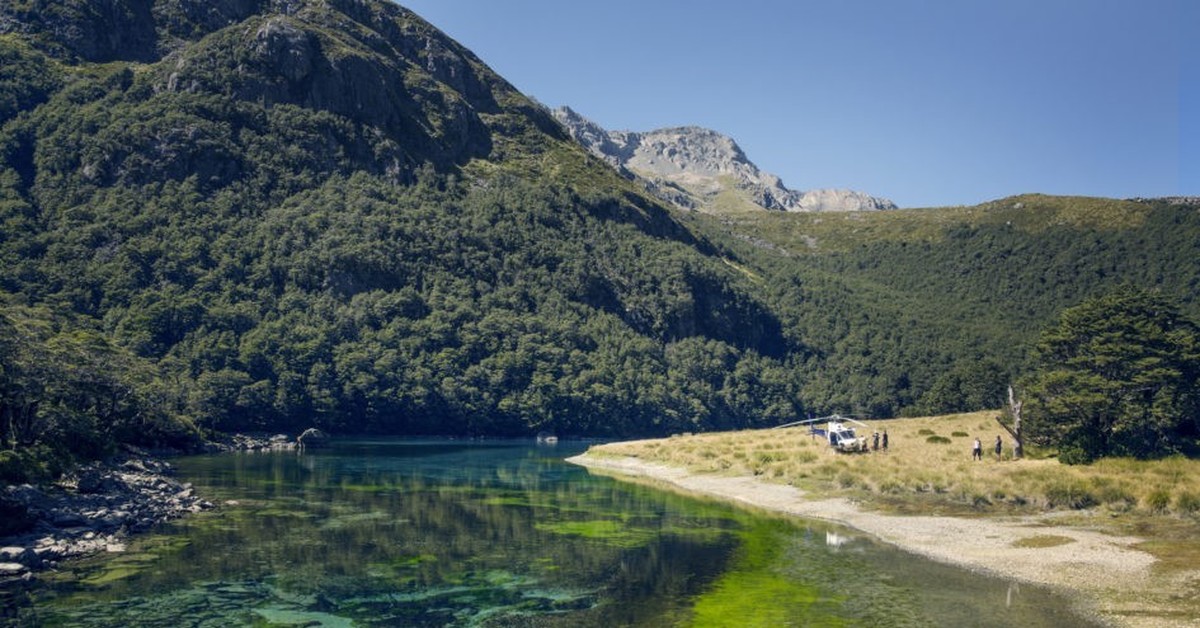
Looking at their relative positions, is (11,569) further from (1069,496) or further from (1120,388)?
(1120,388)

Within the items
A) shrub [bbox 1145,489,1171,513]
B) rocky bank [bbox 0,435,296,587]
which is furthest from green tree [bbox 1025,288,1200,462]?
rocky bank [bbox 0,435,296,587]

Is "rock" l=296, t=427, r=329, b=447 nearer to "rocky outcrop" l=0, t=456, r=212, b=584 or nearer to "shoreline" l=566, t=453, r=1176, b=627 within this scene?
"rocky outcrop" l=0, t=456, r=212, b=584

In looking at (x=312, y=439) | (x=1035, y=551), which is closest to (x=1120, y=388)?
(x=1035, y=551)

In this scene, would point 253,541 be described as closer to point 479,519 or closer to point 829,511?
point 479,519

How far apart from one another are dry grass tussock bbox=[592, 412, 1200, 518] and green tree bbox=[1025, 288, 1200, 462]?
142 inches

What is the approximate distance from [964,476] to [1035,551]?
1825 centimetres

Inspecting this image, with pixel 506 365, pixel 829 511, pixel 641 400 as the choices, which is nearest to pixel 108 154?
pixel 506 365

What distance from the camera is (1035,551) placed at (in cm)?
3812

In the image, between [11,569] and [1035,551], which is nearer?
[11,569]

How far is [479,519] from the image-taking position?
175 ft

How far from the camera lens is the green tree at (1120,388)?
5966cm

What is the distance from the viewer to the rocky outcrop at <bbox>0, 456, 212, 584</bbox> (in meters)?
35.7

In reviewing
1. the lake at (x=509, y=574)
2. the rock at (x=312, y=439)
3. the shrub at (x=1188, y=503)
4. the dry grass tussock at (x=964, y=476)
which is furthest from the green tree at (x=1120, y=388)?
the rock at (x=312, y=439)

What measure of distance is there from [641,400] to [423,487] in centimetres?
12883
